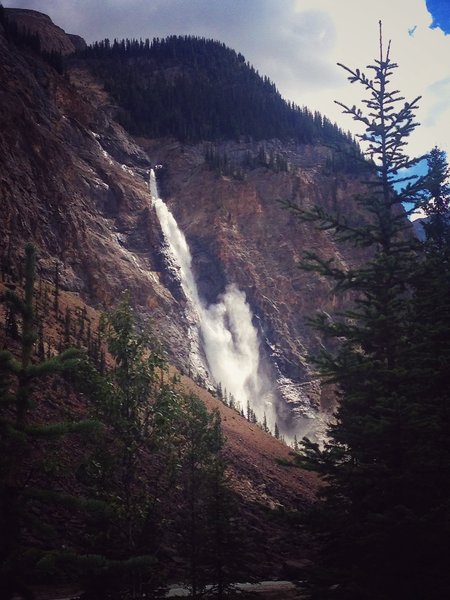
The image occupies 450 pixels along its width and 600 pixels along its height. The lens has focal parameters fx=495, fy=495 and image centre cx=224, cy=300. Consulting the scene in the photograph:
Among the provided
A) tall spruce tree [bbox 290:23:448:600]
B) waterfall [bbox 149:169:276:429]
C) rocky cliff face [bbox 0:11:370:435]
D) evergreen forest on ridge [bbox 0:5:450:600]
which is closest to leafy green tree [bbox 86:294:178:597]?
evergreen forest on ridge [bbox 0:5:450:600]

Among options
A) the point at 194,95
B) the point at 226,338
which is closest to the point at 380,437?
the point at 226,338

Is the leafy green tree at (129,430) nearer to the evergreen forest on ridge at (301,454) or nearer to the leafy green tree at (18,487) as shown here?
the evergreen forest on ridge at (301,454)

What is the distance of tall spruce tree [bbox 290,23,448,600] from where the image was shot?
9.01 m

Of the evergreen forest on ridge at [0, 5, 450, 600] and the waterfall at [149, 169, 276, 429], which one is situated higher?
the waterfall at [149, 169, 276, 429]

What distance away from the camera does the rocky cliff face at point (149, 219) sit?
56.0 m

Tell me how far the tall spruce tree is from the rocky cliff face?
3564 cm

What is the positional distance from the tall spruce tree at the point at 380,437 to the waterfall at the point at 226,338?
56.3 meters

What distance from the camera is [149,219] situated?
251ft

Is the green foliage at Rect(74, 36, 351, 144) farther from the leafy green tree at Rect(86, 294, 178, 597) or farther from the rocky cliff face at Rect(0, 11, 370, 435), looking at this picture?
the leafy green tree at Rect(86, 294, 178, 597)

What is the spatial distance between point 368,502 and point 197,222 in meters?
80.7

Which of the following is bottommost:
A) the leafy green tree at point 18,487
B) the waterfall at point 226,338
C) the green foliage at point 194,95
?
the leafy green tree at point 18,487

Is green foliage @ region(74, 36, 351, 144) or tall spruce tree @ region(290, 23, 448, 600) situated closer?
tall spruce tree @ region(290, 23, 448, 600)

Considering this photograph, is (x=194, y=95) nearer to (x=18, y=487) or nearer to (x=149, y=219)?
(x=149, y=219)

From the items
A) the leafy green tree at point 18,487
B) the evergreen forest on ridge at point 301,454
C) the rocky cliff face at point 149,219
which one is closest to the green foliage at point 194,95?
the rocky cliff face at point 149,219
